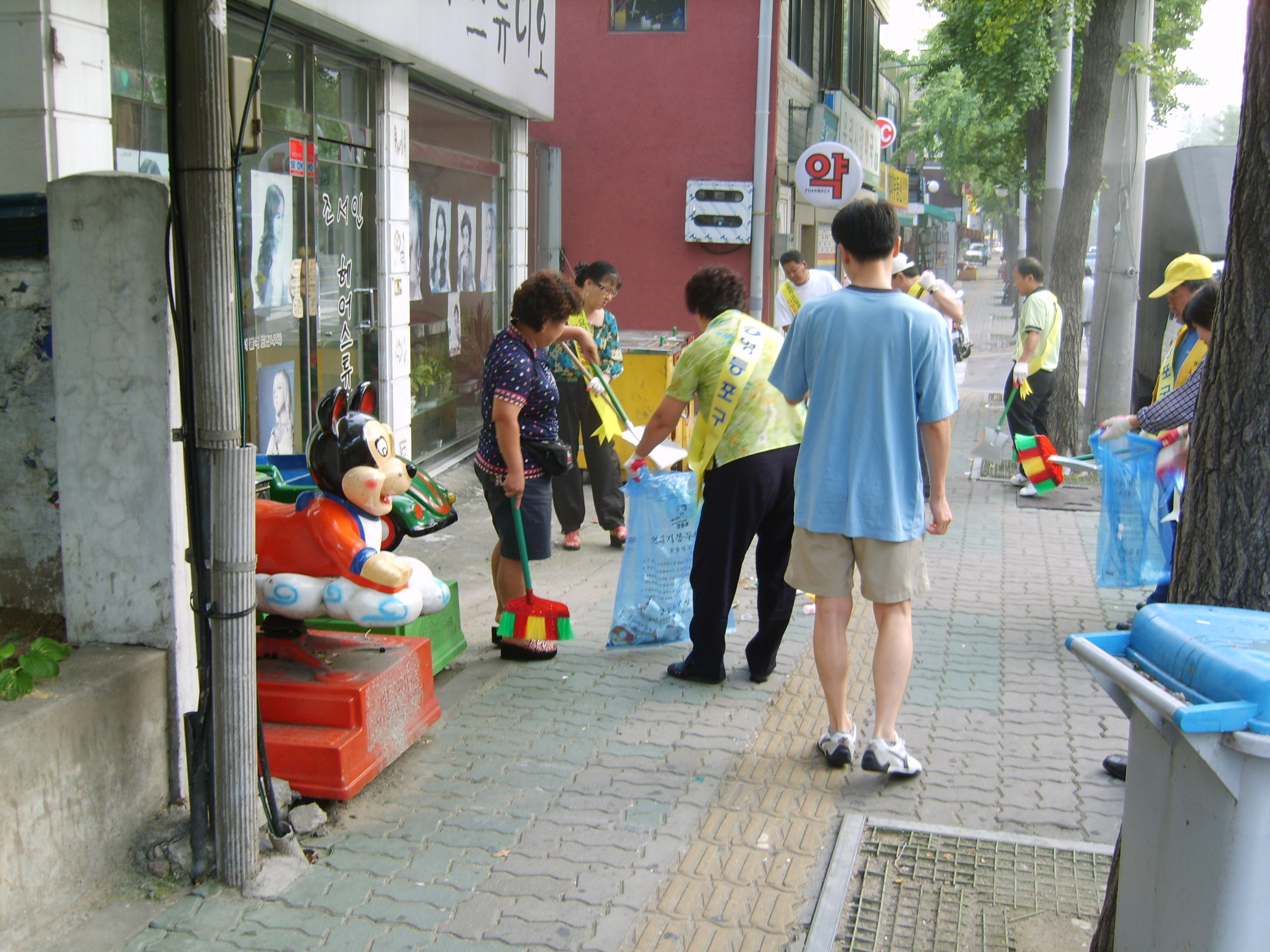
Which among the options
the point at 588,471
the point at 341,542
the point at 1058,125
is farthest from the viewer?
the point at 1058,125

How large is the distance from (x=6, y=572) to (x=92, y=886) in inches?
40.8

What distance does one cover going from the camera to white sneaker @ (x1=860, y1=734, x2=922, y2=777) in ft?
13.3

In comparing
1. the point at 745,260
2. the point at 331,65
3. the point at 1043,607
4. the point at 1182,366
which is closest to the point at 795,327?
the point at 1182,366

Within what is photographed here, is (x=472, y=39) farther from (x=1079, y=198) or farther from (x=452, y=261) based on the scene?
(x=1079, y=198)

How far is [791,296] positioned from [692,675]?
612cm

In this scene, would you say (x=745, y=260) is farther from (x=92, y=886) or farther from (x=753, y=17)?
(x=92, y=886)

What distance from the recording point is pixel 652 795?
3.97 metres

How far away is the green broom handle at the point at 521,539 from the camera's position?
505cm

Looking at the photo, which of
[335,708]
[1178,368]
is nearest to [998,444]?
[1178,368]

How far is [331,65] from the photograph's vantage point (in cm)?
727

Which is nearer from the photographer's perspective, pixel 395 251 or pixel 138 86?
pixel 138 86

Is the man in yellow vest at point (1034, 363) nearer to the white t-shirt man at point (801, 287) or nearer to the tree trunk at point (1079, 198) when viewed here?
the tree trunk at point (1079, 198)

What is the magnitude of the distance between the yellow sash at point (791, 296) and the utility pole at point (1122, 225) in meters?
2.75

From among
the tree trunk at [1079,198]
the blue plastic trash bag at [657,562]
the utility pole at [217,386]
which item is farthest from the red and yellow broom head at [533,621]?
the tree trunk at [1079,198]
